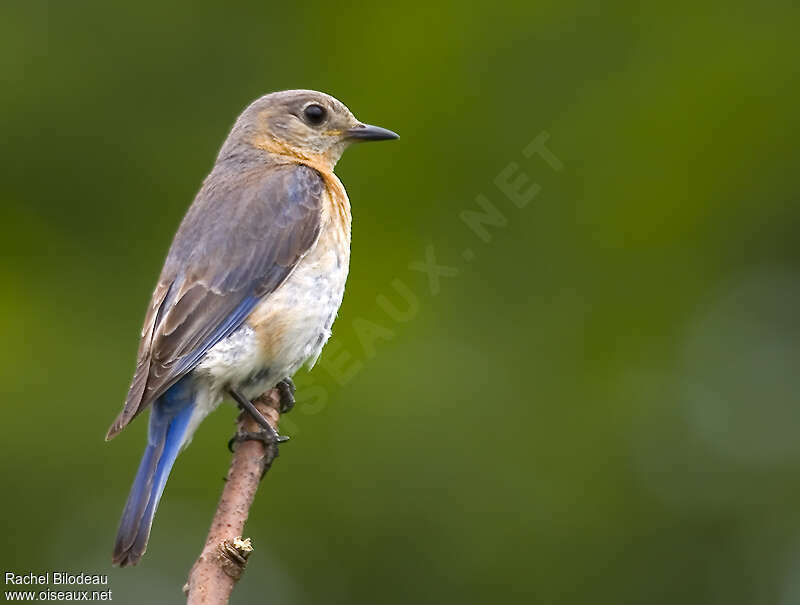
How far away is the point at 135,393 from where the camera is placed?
5.20m

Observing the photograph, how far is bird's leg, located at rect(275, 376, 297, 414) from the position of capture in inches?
237

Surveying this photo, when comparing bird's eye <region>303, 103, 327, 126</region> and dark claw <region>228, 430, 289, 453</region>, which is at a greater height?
bird's eye <region>303, 103, 327, 126</region>

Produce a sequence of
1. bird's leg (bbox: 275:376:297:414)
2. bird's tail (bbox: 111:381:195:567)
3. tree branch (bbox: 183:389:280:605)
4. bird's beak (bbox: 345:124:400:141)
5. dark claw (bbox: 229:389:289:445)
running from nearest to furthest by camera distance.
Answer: tree branch (bbox: 183:389:280:605) → bird's tail (bbox: 111:381:195:567) → dark claw (bbox: 229:389:289:445) → bird's leg (bbox: 275:376:297:414) → bird's beak (bbox: 345:124:400:141)

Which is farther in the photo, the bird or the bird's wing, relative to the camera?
the bird's wing

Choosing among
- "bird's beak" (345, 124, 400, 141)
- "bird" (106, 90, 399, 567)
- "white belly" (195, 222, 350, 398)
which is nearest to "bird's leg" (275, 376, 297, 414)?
"bird" (106, 90, 399, 567)

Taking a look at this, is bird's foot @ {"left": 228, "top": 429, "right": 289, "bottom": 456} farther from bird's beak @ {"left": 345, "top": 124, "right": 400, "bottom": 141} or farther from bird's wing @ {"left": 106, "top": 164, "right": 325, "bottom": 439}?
bird's beak @ {"left": 345, "top": 124, "right": 400, "bottom": 141}

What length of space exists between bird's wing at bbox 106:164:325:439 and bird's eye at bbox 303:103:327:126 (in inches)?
15.1

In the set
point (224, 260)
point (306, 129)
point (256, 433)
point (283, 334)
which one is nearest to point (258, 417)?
point (256, 433)

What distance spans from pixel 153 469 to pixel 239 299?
3.13ft

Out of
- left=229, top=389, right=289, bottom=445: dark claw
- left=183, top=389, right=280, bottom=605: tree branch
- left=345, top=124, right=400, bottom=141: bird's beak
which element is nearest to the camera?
left=183, top=389, right=280, bottom=605: tree branch

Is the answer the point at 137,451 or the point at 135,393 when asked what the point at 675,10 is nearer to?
the point at 137,451

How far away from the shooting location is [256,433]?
5234mm

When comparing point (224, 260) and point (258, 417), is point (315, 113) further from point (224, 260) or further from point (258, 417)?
point (258, 417)

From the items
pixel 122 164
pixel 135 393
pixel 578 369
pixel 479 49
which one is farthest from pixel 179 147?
pixel 135 393
